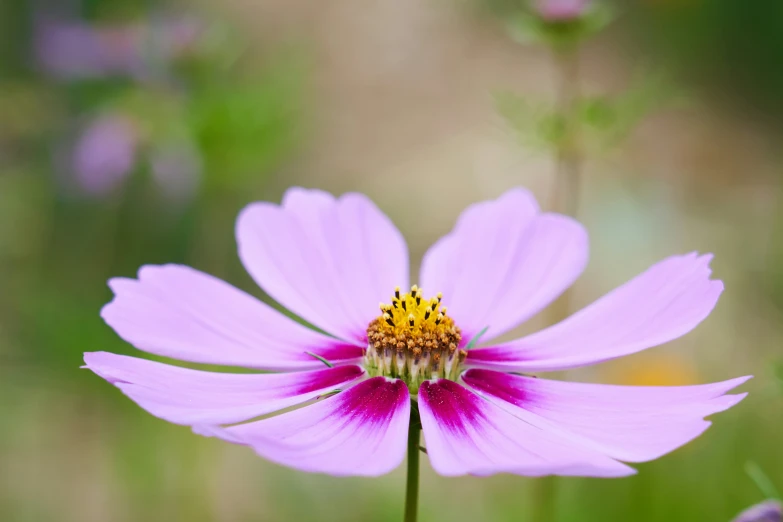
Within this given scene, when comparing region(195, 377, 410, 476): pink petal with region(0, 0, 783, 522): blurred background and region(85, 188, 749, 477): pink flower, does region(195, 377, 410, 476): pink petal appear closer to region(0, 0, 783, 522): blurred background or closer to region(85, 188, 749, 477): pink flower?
region(85, 188, 749, 477): pink flower

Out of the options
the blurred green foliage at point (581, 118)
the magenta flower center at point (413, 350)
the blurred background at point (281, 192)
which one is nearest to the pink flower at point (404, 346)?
the magenta flower center at point (413, 350)

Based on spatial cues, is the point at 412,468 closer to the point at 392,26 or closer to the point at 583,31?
the point at 583,31

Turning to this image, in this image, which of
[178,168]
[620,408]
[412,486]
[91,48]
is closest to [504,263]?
[620,408]

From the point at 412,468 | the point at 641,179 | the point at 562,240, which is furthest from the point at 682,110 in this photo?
the point at 412,468

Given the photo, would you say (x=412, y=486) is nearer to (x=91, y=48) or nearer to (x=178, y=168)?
(x=178, y=168)

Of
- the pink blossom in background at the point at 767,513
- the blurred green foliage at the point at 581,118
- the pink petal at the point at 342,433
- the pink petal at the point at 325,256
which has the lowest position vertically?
the pink blossom in background at the point at 767,513

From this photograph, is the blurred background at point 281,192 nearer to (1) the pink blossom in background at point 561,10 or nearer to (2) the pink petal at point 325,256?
(1) the pink blossom in background at point 561,10

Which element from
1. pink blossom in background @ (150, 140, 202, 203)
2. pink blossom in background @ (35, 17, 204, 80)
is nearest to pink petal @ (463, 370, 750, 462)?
pink blossom in background @ (150, 140, 202, 203)
